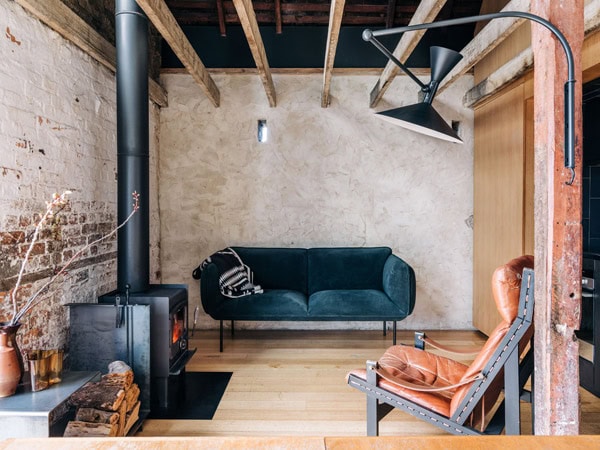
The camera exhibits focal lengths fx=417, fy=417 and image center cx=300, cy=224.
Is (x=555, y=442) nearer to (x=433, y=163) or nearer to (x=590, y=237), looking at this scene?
(x=590, y=237)

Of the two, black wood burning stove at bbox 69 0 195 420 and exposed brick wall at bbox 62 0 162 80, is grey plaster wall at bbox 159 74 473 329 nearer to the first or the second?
exposed brick wall at bbox 62 0 162 80

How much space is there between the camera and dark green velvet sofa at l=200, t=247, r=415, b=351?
3.94 meters

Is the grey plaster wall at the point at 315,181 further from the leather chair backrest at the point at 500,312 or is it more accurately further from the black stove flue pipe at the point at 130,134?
the leather chair backrest at the point at 500,312

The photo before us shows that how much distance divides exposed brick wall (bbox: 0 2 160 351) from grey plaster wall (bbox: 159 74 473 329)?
1249 millimetres

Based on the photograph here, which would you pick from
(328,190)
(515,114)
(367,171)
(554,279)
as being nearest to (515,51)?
(515,114)

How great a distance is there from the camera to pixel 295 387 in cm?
320

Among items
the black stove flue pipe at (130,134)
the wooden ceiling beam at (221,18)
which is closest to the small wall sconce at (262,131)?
the wooden ceiling beam at (221,18)

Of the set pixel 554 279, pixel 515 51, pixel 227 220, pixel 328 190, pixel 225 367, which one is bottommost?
pixel 225 367

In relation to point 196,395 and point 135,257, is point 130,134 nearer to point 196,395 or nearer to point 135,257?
point 135,257

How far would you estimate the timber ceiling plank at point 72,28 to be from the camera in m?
2.49

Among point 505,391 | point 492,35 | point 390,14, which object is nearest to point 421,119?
point 492,35

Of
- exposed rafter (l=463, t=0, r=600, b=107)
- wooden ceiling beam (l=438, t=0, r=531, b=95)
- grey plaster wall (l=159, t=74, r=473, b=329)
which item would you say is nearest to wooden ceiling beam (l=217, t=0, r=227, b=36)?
grey plaster wall (l=159, t=74, r=473, b=329)

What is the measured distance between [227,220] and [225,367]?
70.4 inches

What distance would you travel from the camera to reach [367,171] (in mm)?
4836
